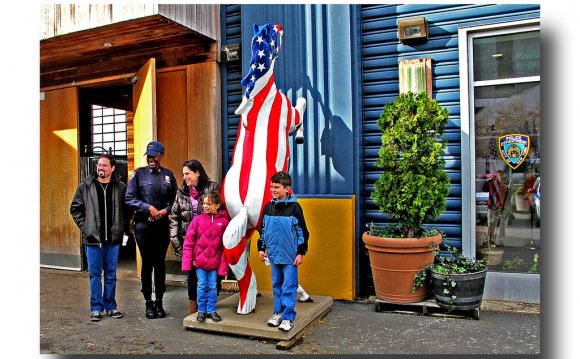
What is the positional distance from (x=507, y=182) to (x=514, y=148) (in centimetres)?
36

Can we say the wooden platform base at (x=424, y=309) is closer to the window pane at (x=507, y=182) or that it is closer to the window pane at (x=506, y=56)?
the window pane at (x=507, y=182)

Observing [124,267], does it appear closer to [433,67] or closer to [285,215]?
[285,215]

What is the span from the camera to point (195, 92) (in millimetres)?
6410

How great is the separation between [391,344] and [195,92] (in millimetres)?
3958

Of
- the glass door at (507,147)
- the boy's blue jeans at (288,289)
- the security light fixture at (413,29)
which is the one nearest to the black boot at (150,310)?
the boy's blue jeans at (288,289)

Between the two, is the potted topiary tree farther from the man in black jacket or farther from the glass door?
the man in black jacket

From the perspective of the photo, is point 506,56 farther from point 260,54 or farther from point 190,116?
point 190,116

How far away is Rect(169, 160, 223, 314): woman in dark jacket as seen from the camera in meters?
4.54

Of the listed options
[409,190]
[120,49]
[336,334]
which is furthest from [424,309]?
[120,49]

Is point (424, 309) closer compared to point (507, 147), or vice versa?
point (424, 309)

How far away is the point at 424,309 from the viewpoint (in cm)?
478

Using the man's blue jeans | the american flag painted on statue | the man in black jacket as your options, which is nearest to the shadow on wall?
the american flag painted on statue

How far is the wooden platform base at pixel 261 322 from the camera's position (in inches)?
162

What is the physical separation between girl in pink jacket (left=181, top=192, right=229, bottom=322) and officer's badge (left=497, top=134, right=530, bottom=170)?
2.98 metres
